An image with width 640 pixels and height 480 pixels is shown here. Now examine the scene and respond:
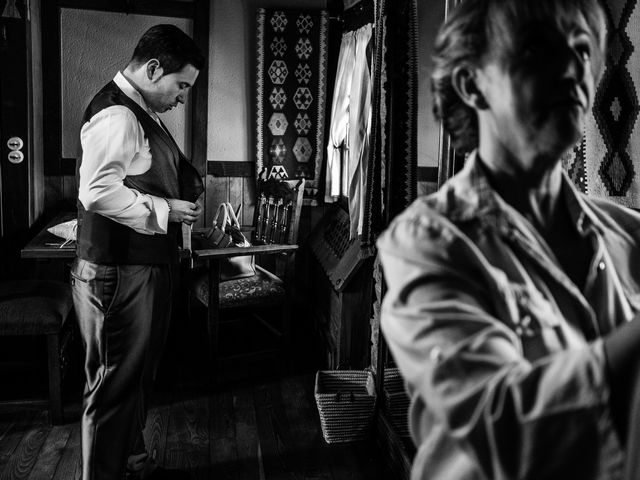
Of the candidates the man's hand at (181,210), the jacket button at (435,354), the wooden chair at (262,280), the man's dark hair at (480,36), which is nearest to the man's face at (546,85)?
the man's dark hair at (480,36)

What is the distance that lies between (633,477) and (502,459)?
0.43 feet

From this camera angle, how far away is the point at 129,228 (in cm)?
224

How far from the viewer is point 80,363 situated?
385 cm

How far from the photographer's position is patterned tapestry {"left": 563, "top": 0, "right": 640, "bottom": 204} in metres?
1.66

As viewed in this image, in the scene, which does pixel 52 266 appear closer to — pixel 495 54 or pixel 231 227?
pixel 231 227

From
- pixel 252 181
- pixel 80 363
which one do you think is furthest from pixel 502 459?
pixel 252 181

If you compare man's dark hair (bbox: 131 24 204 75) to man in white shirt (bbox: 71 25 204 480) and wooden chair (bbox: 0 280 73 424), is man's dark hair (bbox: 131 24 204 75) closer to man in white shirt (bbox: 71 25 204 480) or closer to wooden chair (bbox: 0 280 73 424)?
man in white shirt (bbox: 71 25 204 480)

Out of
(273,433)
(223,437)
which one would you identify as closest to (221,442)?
(223,437)

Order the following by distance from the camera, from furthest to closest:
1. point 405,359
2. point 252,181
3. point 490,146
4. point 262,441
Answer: point 252,181 < point 262,441 < point 490,146 < point 405,359

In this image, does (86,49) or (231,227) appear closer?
(231,227)

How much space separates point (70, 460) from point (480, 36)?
8.70 ft

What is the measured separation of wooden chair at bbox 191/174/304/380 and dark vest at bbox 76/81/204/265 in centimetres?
108

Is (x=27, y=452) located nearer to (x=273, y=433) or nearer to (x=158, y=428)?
(x=158, y=428)

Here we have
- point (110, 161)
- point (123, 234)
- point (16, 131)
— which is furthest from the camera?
point (16, 131)
